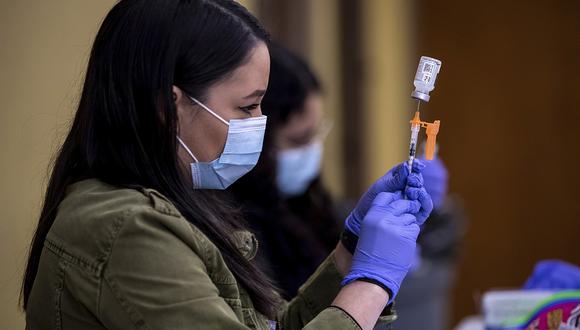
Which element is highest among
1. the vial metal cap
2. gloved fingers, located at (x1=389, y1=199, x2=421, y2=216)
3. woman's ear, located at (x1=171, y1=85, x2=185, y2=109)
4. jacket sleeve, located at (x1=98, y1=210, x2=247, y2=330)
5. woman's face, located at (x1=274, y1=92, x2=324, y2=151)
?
the vial metal cap

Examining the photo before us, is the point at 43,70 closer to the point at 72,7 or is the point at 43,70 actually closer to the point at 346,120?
the point at 72,7

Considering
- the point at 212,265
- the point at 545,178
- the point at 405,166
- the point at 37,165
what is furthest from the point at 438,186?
the point at 545,178

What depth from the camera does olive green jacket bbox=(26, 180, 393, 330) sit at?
4.20 feet

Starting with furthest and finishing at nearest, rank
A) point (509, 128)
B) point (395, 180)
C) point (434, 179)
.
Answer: point (509, 128) → point (434, 179) → point (395, 180)

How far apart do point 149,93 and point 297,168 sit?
1406mm

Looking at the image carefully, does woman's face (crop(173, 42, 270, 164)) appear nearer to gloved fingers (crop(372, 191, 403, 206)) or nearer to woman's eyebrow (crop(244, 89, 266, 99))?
woman's eyebrow (crop(244, 89, 266, 99))

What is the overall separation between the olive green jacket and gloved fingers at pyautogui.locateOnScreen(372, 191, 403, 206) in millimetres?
262

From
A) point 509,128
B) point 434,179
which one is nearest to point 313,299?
point 434,179

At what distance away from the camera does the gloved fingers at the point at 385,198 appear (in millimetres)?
1574

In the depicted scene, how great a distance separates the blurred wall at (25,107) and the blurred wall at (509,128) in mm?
3605

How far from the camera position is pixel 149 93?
4.70 feet

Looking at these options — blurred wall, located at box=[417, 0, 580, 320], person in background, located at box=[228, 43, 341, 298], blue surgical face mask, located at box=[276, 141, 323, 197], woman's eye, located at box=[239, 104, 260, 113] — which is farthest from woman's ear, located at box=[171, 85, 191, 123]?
blurred wall, located at box=[417, 0, 580, 320]

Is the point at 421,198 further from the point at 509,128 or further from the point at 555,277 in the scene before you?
the point at 509,128

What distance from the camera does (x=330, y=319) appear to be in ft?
4.56
